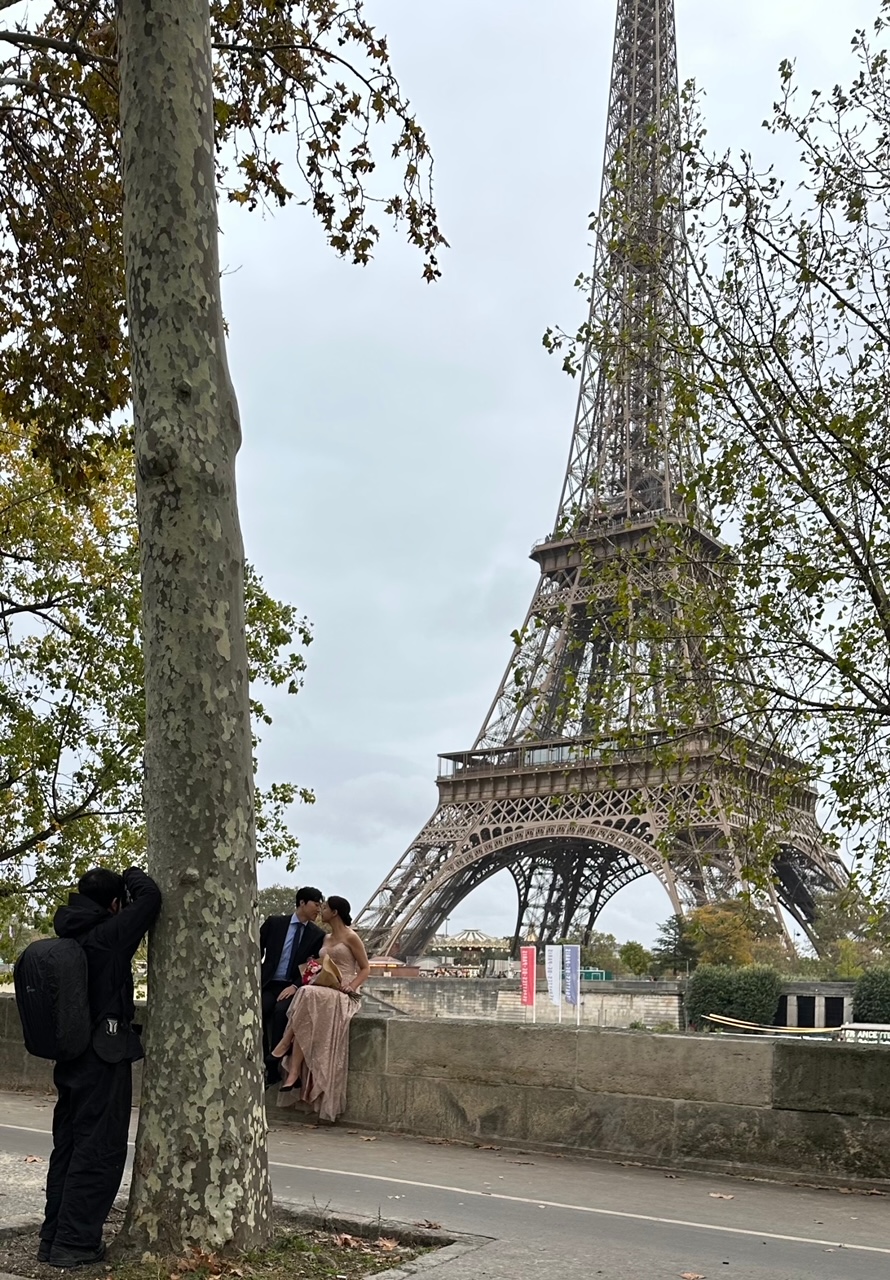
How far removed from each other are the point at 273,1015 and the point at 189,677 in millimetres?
5202

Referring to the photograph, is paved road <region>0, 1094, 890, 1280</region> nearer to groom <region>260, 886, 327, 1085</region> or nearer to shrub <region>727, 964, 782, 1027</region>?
groom <region>260, 886, 327, 1085</region>

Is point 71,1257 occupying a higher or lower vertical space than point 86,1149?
lower

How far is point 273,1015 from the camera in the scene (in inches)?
406

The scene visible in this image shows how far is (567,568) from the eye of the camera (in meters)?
52.9

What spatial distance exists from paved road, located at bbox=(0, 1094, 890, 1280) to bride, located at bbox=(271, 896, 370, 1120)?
1.94 ft

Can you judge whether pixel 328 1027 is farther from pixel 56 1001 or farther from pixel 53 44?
pixel 53 44

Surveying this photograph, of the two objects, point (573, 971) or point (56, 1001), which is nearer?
point (56, 1001)

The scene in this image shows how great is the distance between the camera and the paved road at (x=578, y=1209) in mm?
5918

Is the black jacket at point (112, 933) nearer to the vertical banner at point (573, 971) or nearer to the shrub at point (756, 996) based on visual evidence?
the vertical banner at point (573, 971)

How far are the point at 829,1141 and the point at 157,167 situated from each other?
665cm

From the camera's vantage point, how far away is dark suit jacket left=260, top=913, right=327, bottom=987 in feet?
34.2

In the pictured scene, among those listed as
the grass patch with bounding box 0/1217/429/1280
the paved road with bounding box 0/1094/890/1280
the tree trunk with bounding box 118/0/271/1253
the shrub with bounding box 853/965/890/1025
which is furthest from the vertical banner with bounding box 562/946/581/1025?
the tree trunk with bounding box 118/0/271/1253

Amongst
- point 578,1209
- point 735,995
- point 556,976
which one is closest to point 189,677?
point 578,1209

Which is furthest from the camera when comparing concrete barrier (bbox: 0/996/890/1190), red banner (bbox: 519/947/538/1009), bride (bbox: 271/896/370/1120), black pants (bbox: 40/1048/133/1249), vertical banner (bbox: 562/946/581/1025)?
red banner (bbox: 519/947/538/1009)
